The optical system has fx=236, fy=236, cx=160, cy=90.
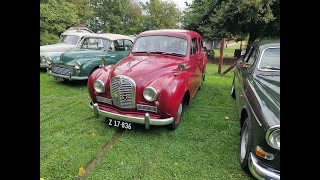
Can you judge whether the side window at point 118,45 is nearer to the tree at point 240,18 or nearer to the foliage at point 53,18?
the tree at point 240,18

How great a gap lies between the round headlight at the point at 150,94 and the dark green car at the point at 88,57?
2884mm

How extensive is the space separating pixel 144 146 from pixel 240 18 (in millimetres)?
10040

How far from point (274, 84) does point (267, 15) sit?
9506mm

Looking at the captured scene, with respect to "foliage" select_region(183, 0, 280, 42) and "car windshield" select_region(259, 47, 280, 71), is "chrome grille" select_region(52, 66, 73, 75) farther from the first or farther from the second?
"foliage" select_region(183, 0, 280, 42)

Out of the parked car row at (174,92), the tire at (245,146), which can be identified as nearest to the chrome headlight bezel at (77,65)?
the parked car row at (174,92)

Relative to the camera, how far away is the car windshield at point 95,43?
838 centimetres

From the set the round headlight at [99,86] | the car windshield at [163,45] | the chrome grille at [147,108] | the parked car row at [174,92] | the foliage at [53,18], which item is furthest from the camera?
the foliage at [53,18]

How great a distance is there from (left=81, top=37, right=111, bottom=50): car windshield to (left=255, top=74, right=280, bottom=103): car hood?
5.89m

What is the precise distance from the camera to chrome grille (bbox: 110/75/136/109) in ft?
13.1

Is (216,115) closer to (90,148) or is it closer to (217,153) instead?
(217,153)
